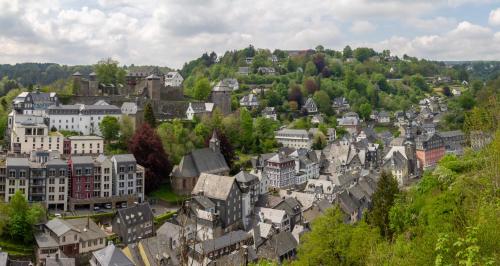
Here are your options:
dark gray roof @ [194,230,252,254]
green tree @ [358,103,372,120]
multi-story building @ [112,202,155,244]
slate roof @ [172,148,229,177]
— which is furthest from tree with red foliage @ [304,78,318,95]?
multi-story building @ [112,202,155,244]

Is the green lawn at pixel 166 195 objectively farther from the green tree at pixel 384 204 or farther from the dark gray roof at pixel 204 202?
the green tree at pixel 384 204

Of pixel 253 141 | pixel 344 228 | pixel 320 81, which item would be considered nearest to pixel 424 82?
pixel 320 81

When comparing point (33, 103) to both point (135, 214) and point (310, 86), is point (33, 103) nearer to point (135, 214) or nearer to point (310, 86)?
point (135, 214)

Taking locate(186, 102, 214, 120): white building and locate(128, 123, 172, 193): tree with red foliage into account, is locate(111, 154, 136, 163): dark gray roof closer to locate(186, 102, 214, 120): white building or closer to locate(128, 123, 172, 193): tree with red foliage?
locate(128, 123, 172, 193): tree with red foliage

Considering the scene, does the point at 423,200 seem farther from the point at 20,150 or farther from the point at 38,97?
the point at 38,97

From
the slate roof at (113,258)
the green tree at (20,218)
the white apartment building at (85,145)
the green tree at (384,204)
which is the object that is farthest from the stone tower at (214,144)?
the slate roof at (113,258)

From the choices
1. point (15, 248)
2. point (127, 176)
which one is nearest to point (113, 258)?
point (15, 248)
